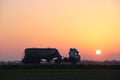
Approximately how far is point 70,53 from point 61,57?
1.72 metres

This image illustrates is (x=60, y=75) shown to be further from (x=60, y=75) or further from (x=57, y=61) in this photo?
(x=57, y=61)

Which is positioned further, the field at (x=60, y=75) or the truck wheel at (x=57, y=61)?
the truck wheel at (x=57, y=61)

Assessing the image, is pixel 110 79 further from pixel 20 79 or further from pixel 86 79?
pixel 20 79

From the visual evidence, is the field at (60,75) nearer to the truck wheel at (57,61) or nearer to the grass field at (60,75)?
the grass field at (60,75)

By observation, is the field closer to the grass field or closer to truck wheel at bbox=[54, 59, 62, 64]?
the grass field

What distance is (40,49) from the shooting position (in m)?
69.9

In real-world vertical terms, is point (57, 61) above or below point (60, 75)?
above

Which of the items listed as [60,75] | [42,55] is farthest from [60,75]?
[42,55]

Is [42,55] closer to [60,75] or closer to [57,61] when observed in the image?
[57,61]

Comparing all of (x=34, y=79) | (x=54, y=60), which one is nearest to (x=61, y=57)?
(x=54, y=60)

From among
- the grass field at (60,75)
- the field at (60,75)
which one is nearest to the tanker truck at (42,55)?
the field at (60,75)

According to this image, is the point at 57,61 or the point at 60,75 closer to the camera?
the point at 60,75

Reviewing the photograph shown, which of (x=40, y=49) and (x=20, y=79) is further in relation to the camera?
(x=40, y=49)

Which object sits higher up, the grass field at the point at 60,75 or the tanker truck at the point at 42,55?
the tanker truck at the point at 42,55
